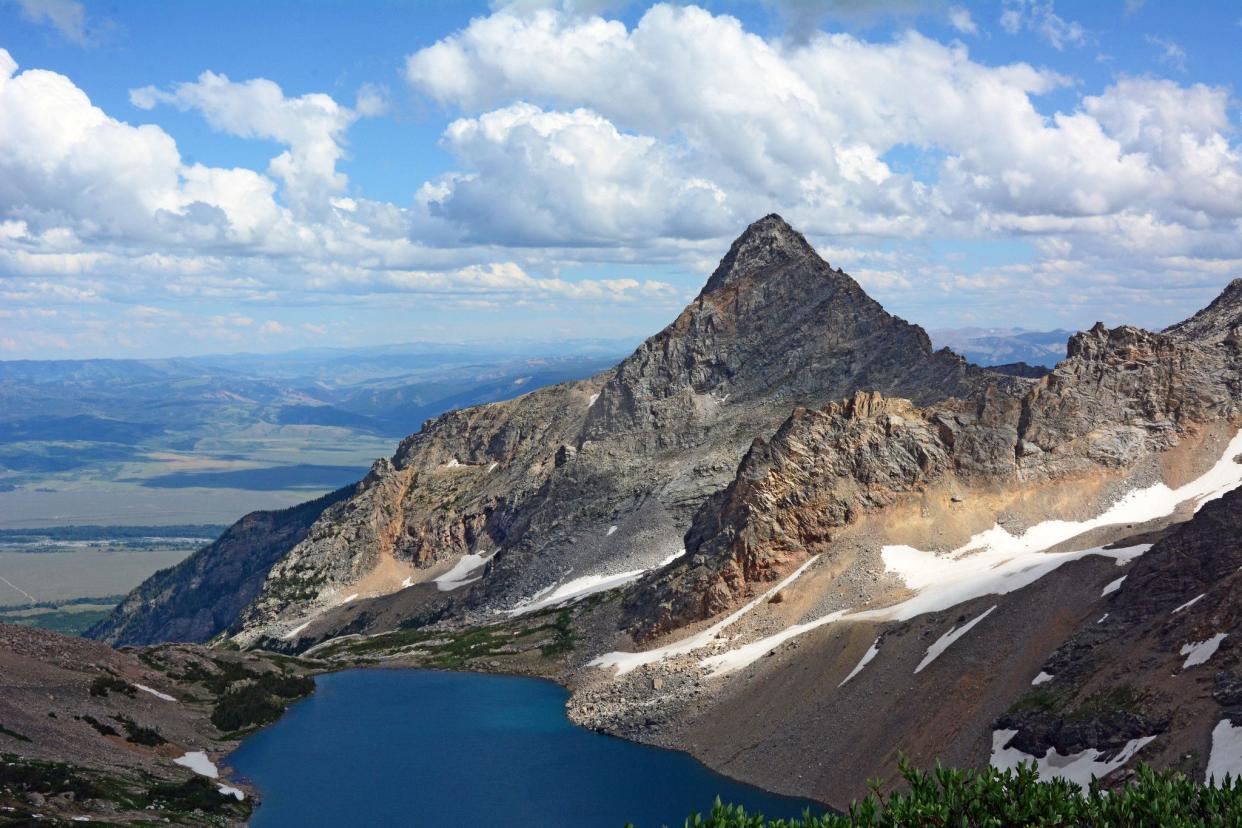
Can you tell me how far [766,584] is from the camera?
489 ft

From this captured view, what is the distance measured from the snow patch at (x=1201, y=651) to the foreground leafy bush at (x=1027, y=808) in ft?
102

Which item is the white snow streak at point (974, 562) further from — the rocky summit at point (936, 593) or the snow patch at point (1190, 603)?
the snow patch at point (1190, 603)

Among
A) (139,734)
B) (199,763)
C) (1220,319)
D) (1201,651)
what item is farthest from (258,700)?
(1220,319)

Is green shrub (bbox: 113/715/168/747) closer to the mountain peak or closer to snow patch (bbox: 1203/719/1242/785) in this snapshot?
snow patch (bbox: 1203/719/1242/785)

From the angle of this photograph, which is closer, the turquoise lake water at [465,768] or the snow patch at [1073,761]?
the snow patch at [1073,761]

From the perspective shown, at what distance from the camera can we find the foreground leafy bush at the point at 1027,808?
55188mm

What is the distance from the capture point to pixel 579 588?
622ft

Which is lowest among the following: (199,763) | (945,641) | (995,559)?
(199,763)

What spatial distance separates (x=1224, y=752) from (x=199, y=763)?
9731cm

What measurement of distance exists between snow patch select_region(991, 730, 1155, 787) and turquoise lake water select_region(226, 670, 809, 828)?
17.3m

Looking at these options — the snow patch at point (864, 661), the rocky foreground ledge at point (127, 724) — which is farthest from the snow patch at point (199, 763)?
the snow patch at point (864, 661)

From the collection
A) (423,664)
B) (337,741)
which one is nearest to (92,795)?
(337,741)

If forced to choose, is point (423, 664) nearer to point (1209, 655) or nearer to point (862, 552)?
point (862, 552)

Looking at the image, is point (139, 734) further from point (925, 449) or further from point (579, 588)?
point (925, 449)
